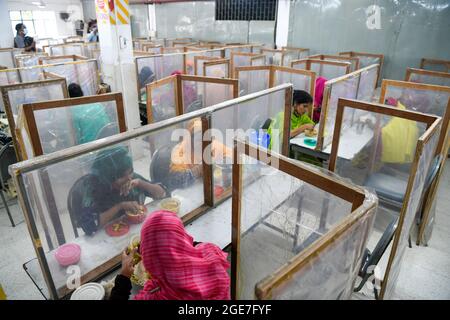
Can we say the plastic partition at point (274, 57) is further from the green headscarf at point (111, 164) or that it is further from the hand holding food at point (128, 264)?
the hand holding food at point (128, 264)

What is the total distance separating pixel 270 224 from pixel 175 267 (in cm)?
58

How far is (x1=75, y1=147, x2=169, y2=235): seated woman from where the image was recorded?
138 centimetres

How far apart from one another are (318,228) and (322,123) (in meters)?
1.74

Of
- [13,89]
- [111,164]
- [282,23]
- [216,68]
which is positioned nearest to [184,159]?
[111,164]

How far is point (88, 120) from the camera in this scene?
8.00ft

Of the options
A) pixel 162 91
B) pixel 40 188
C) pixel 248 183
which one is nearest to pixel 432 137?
pixel 248 183

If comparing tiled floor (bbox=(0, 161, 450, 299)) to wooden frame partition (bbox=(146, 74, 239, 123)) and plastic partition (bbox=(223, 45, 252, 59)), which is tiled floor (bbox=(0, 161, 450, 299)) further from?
plastic partition (bbox=(223, 45, 252, 59))

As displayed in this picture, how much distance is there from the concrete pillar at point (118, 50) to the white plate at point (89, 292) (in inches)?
114

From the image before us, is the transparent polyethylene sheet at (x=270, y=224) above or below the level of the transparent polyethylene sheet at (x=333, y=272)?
below

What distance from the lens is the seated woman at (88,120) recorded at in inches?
87.8

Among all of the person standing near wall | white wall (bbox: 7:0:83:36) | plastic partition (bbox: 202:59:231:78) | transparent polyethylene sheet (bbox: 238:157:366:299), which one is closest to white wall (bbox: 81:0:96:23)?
white wall (bbox: 7:0:83:36)

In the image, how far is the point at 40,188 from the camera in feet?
3.78

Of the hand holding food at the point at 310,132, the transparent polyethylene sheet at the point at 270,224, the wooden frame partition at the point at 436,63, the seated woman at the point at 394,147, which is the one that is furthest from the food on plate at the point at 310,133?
the wooden frame partition at the point at 436,63

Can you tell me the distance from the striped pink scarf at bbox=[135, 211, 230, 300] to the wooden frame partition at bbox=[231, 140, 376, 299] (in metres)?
0.31
